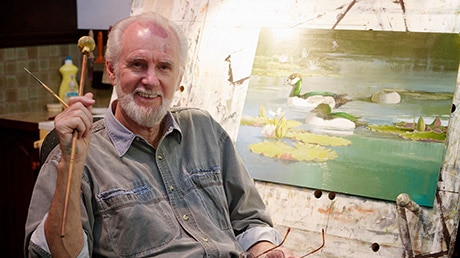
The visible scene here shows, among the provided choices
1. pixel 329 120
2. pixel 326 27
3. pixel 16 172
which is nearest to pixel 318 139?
pixel 329 120

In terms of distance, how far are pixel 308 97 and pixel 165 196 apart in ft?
2.28

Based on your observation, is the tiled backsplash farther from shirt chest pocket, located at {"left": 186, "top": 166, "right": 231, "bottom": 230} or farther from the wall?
shirt chest pocket, located at {"left": 186, "top": 166, "right": 231, "bottom": 230}

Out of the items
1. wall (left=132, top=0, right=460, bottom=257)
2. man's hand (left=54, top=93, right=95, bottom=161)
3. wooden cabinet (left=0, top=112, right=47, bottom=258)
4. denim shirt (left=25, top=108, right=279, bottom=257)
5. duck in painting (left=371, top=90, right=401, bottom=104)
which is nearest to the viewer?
man's hand (left=54, top=93, right=95, bottom=161)

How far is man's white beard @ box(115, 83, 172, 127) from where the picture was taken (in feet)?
6.55

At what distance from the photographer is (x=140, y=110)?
200 centimetres

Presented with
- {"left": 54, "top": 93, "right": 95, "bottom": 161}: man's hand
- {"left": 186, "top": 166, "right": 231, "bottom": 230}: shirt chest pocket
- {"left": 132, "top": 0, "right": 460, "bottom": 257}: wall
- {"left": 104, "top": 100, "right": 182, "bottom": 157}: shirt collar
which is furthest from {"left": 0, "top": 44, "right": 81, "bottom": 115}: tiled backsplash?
{"left": 54, "top": 93, "right": 95, "bottom": 161}: man's hand

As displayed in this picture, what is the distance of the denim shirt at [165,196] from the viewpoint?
1867 mm

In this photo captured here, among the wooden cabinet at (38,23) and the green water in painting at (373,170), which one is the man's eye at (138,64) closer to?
the green water in painting at (373,170)

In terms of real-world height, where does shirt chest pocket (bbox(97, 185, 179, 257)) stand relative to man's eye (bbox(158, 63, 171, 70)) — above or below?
below

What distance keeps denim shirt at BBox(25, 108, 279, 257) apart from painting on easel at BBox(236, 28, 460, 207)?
0.25 meters

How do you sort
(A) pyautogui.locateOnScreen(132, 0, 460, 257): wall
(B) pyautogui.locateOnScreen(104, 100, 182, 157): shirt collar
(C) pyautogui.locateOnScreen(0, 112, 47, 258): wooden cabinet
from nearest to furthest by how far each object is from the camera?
(B) pyautogui.locateOnScreen(104, 100, 182, 157): shirt collar < (A) pyautogui.locateOnScreen(132, 0, 460, 257): wall < (C) pyautogui.locateOnScreen(0, 112, 47, 258): wooden cabinet

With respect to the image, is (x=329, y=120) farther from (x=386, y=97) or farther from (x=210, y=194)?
(x=210, y=194)

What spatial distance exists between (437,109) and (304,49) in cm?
53

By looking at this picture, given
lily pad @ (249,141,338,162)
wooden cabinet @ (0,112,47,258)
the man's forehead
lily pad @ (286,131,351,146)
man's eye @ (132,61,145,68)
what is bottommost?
wooden cabinet @ (0,112,47,258)
